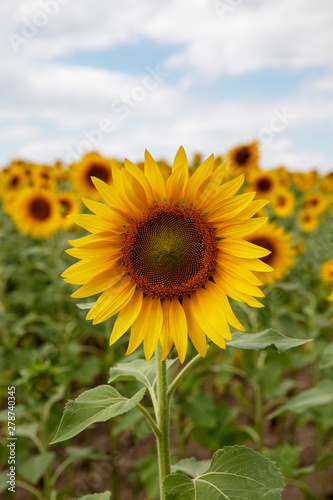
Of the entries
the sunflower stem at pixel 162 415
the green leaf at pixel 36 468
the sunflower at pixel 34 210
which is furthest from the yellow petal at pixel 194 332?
the sunflower at pixel 34 210

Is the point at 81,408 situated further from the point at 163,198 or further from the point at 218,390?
the point at 218,390

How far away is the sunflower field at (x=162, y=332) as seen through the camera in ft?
4.53

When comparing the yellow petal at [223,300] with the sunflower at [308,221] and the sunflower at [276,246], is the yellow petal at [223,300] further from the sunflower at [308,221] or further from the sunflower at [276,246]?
the sunflower at [308,221]

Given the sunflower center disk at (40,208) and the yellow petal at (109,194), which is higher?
the sunflower center disk at (40,208)

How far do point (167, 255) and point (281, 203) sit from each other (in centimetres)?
499

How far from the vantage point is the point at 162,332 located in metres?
1.44

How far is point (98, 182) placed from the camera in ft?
4.52

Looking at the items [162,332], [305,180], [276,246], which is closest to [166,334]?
[162,332]

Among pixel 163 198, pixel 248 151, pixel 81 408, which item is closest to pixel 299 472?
pixel 81 408

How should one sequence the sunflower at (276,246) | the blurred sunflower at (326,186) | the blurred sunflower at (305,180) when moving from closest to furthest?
the sunflower at (276,246), the blurred sunflower at (326,186), the blurred sunflower at (305,180)

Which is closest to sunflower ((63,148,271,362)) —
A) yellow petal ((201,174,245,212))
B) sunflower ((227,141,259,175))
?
yellow petal ((201,174,245,212))

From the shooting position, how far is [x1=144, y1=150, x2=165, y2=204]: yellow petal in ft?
4.53

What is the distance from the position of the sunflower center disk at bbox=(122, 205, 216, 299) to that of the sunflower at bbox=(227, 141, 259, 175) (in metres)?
4.72

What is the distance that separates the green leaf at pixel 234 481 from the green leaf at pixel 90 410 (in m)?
0.25
